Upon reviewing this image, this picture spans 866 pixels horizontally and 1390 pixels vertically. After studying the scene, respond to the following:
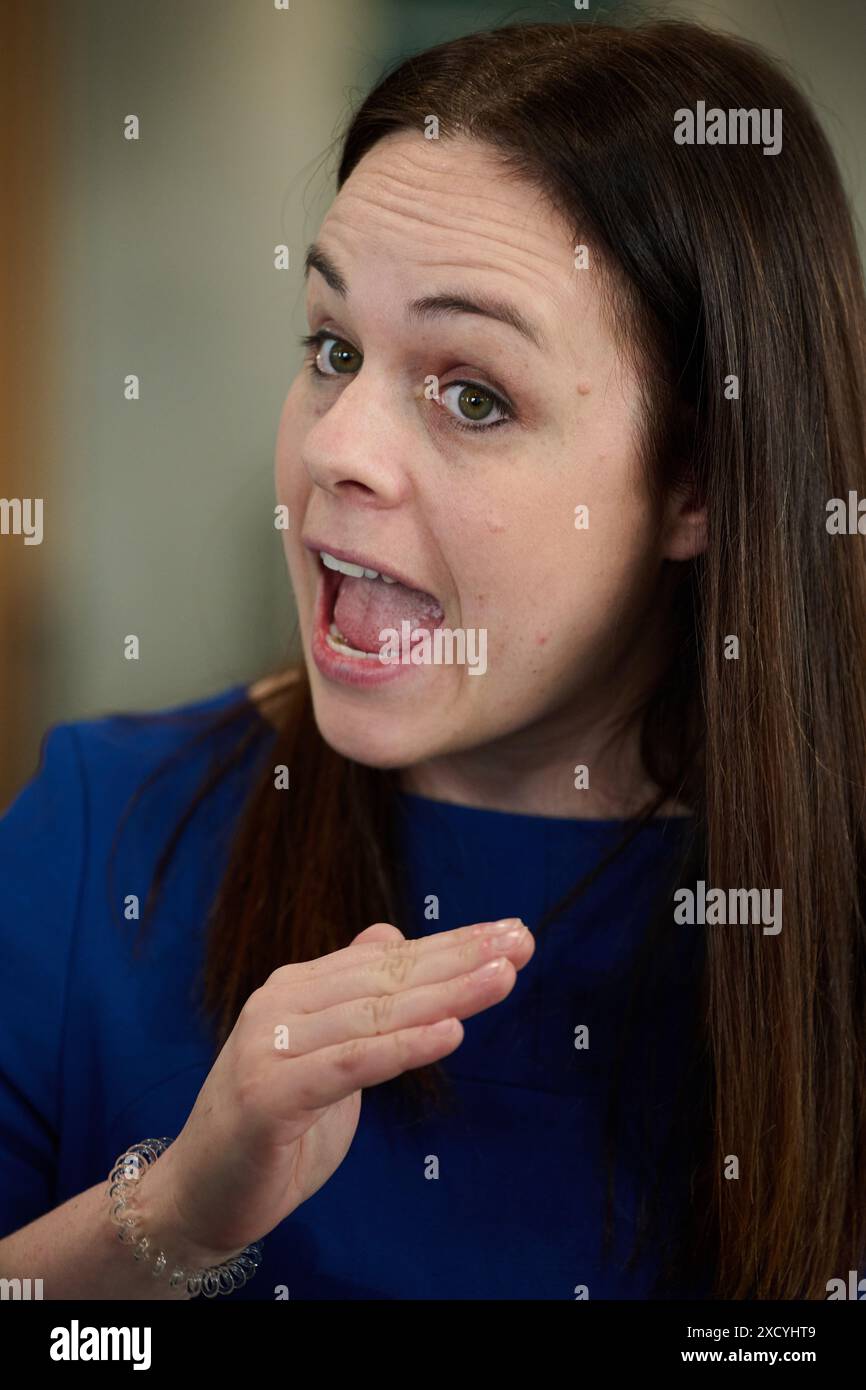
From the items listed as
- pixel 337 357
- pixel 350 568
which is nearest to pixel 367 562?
pixel 350 568

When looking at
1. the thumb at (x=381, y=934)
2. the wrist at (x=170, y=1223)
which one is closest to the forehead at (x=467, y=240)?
the thumb at (x=381, y=934)

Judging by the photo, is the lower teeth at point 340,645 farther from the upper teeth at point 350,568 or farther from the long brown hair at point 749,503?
the long brown hair at point 749,503

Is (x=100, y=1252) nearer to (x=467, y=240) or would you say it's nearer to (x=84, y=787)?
(x=84, y=787)

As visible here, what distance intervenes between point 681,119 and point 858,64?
0.27 meters

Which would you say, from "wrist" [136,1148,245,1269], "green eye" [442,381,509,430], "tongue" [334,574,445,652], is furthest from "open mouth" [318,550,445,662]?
"wrist" [136,1148,245,1269]

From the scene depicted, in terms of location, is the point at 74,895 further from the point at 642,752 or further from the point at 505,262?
the point at 505,262

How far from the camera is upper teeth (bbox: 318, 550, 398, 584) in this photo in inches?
32.9

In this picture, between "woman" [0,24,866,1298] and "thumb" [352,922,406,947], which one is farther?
"woman" [0,24,866,1298]

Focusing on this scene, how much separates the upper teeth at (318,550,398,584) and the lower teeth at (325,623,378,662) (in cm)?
4

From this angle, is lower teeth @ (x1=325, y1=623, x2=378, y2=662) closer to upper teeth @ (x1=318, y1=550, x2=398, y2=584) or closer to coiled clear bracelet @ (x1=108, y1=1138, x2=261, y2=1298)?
upper teeth @ (x1=318, y1=550, x2=398, y2=584)

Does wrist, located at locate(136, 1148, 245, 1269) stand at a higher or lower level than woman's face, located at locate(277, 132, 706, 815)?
lower

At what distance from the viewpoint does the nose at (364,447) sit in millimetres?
785

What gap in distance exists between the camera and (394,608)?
0.85 metres

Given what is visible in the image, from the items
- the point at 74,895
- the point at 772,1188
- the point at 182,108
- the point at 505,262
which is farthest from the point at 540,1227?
the point at 182,108
